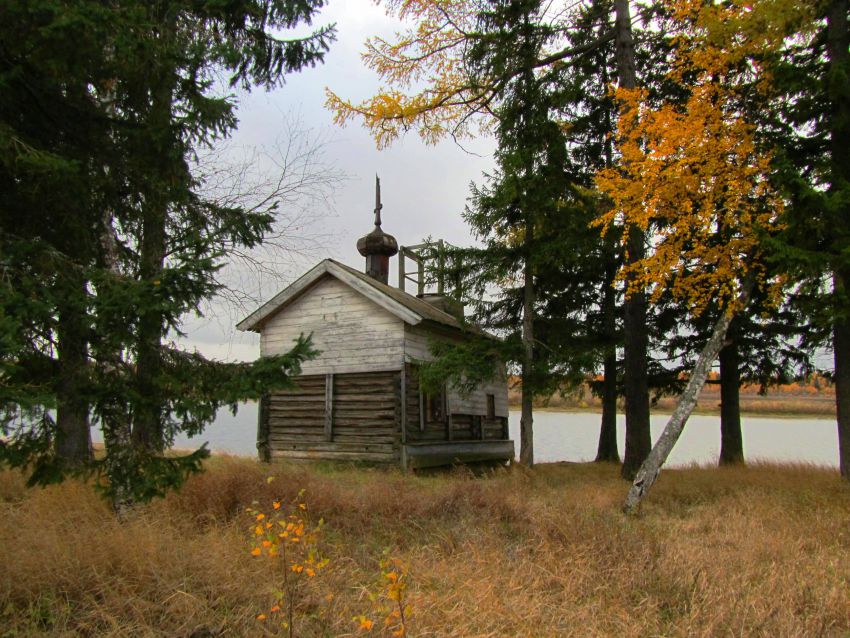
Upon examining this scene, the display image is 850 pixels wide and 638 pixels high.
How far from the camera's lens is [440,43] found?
13156mm

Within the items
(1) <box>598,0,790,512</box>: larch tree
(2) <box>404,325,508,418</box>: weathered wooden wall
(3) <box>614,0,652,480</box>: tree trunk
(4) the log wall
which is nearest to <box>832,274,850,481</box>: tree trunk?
(1) <box>598,0,790,512</box>: larch tree

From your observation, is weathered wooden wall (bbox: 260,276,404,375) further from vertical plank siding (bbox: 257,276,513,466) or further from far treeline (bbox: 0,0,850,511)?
far treeline (bbox: 0,0,850,511)

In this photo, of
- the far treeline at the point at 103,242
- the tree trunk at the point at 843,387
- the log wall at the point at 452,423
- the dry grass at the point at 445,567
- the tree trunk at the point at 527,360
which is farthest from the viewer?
the log wall at the point at 452,423

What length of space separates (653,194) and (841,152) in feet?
11.7

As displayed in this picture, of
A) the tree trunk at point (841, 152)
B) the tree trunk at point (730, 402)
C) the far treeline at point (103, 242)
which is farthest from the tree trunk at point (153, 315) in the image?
the tree trunk at point (730, 402)

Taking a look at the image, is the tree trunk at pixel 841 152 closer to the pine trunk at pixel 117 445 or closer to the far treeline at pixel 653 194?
the far treeline at pixel 653 194

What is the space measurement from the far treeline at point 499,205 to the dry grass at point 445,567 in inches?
30.6

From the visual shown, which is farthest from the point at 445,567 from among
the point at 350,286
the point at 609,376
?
the point at 609,376

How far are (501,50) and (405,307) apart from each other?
635 centimetres

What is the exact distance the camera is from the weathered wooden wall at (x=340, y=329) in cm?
1542

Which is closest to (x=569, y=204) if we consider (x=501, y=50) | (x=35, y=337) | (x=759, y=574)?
(x=501, y=50)

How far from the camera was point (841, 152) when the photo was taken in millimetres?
10336

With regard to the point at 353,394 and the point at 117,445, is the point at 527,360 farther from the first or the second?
the point at 117,445

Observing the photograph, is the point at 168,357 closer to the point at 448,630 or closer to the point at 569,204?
the point at 448,630
